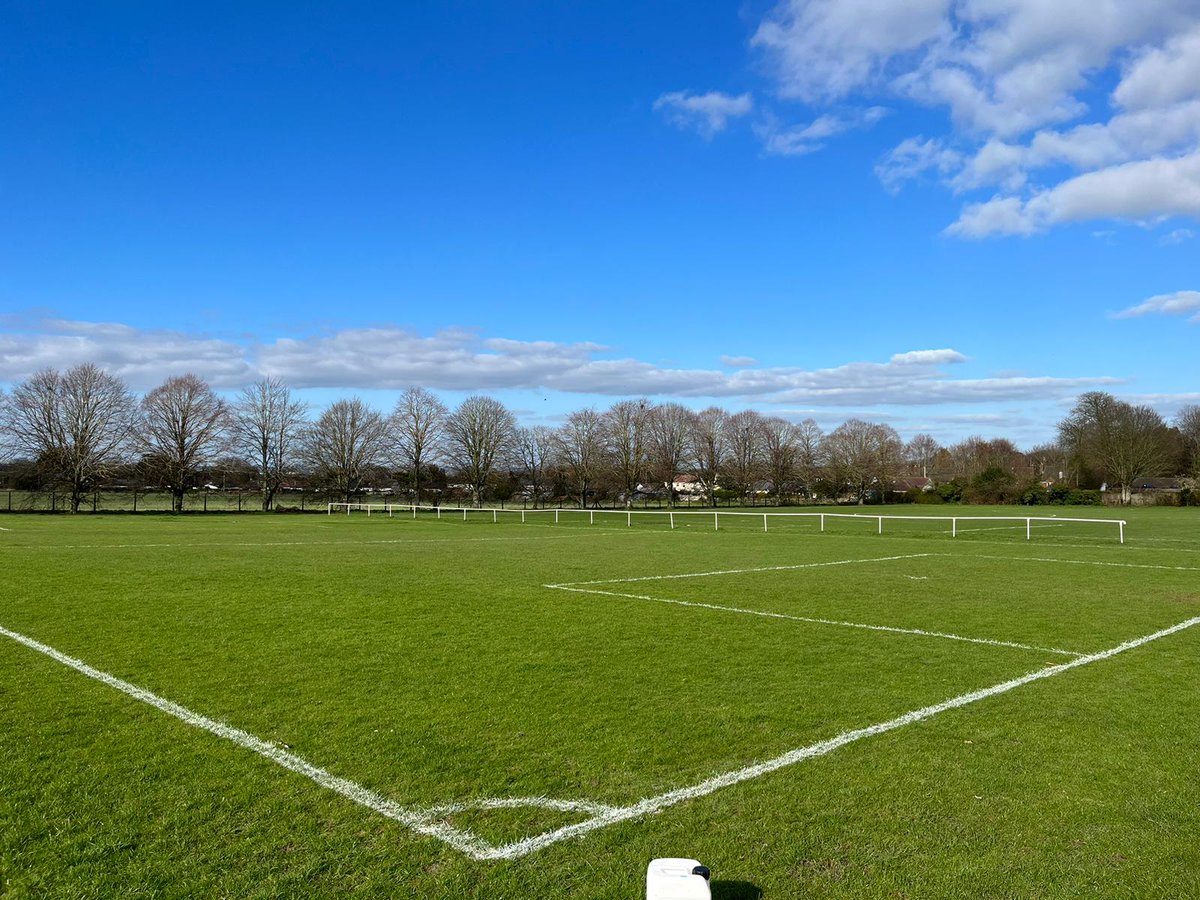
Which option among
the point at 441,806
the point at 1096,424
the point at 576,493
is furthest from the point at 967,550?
the point at 1096,424

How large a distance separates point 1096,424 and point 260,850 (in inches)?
3483

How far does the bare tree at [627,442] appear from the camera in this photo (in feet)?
259

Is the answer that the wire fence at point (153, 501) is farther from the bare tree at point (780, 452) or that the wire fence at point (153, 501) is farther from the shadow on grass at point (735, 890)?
the shadow on grass at point (735, 890)

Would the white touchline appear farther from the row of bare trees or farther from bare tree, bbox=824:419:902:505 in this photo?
bare tree, bbox=824:419:902:505

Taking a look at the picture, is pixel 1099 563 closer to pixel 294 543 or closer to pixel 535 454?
pixel 294 543

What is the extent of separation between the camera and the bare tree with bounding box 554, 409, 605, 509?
259 ft

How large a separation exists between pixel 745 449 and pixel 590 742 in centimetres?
8480

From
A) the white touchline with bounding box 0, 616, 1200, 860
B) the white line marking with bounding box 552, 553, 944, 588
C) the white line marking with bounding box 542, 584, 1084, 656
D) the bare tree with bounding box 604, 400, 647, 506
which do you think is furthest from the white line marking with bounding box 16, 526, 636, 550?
the bare tree with bounding box 604, 400, 647, 506

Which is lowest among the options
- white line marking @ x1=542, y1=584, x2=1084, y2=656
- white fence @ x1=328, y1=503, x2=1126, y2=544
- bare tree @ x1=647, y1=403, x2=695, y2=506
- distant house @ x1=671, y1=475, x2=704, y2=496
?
white fence @ x1=328, y1=503, x2=1126, y2=544

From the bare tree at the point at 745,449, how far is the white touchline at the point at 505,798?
268 feet

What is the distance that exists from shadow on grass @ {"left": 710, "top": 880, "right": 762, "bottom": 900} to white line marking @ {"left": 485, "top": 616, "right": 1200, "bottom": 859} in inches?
30.6

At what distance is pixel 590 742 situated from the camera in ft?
17.9

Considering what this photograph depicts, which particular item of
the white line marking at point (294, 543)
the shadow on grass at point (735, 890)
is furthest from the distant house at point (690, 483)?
the shadow on grass at point (735, 890)

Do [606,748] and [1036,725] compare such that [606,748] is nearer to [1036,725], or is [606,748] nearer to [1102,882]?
[1102,882]
